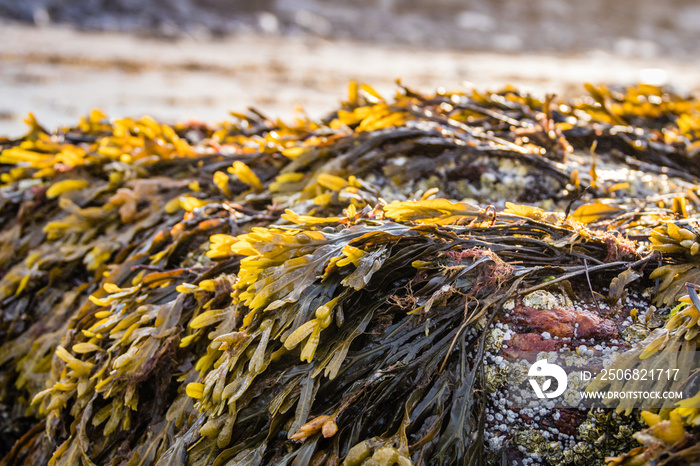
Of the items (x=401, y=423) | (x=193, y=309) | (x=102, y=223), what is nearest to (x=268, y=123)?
(x=102, y=223)

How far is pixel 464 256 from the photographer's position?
130 cm

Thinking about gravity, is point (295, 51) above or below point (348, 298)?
above

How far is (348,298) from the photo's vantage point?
1269 mm

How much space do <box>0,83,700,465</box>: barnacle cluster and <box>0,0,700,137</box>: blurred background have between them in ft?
3.39

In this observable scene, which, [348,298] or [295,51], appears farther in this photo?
[295,51]

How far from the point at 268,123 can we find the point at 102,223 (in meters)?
1.21

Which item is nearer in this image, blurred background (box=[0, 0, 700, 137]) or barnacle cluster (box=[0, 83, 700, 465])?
barnacle cluster (box=[0, 83, 700, 465])

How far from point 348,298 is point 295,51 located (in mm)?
11119

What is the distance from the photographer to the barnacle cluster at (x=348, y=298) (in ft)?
3.76

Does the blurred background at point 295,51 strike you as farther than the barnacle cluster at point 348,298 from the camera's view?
Yes

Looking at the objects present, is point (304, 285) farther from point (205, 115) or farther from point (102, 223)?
point (205, 115)

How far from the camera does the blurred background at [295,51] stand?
643 centimetres

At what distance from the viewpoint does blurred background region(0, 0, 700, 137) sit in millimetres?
6426

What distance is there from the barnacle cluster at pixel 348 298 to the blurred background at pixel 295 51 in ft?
3.39
